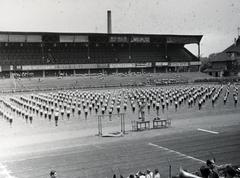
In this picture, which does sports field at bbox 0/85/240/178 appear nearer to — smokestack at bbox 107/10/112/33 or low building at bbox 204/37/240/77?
low building at bbox 204/37/240/77

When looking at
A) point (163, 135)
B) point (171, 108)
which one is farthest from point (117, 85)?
point (163, 135)

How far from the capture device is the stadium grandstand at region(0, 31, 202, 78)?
5453cm

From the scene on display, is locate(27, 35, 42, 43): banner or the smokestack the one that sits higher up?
the smokestack

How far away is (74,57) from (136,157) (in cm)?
4738

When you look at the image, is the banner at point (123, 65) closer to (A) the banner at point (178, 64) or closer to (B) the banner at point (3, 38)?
(A) the banner at point (178, 64)

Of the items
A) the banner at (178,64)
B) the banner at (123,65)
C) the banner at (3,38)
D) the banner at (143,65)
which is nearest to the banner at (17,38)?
the banner at (3,38)

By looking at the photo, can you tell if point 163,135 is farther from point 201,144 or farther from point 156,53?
point 156,53

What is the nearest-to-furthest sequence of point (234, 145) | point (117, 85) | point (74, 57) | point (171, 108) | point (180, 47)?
point (234, 145) → point (171, 108) → point (117, 85) → point (74, 57) → point (180, 47)

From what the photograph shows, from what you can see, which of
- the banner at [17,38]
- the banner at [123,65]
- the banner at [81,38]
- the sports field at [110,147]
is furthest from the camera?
the banner at [123,65]

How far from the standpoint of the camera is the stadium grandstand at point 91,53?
5453 centimetres

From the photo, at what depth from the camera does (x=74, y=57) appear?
59375 millimetres

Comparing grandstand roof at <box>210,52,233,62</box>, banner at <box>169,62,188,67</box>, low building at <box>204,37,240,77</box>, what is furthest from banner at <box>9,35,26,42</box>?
grandstand roof at <box>210,52,233,62</box>

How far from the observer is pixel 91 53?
61.5 meters

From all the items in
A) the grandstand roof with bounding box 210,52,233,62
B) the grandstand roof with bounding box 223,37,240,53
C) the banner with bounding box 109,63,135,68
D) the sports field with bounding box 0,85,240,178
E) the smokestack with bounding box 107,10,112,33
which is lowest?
the sports field with bounding box 0,85,240,178
